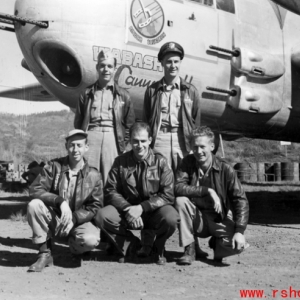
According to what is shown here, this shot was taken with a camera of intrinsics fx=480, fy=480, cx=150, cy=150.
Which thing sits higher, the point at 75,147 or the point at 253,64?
the point at 253,64

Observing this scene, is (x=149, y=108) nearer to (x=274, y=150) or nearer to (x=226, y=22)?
(x=226, y=22)

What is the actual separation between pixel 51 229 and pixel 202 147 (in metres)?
1.47

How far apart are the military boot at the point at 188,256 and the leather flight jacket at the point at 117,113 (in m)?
1.24

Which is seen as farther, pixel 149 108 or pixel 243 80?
pixel 243 80

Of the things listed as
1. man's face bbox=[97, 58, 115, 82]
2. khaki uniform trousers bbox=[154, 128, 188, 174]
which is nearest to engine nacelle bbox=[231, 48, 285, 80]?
khaki uniform trousers bbox=[154, 128, 188, 174]

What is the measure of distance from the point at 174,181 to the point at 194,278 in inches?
44.9

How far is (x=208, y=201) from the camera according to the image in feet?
14.1

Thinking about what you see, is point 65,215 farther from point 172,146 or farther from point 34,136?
point 34,136

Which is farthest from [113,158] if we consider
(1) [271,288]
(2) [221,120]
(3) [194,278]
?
(2) [221,120]

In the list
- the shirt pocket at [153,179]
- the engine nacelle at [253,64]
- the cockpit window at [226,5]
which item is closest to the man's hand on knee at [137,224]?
the shirt pocket at [153,179]

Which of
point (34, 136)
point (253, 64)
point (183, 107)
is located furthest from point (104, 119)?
point (34, 136)

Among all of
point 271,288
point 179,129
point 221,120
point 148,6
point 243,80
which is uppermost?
point 148,6

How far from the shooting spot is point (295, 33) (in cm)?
803

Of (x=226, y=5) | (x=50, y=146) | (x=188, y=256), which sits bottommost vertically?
(x=188, y=256)
